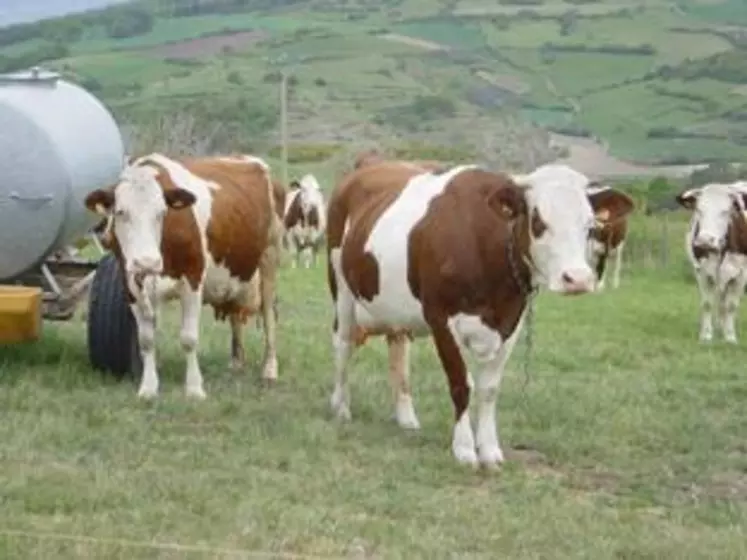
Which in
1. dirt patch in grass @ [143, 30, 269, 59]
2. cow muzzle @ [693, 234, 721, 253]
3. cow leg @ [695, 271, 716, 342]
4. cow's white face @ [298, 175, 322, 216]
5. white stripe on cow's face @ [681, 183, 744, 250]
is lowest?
dirt patch in grass @ [143, 30, 269, 59]

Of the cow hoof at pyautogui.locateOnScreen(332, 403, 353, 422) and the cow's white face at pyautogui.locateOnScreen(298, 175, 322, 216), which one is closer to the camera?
the cow hoof at pyautogui.locateOnScreen(332, 403, 353, 422)

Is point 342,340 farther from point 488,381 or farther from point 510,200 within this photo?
point 510,200

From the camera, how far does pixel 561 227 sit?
33.8 feet

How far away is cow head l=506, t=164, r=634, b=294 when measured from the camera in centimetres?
1018

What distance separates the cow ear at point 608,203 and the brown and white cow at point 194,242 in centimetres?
330

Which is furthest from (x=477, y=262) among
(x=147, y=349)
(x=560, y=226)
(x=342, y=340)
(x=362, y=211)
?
(x=147, y=349)

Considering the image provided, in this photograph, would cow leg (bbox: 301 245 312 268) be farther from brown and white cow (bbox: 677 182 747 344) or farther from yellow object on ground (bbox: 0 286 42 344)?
yellow object on ground (bbox: 0 286 42 344)

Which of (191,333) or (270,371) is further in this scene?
(270,371)

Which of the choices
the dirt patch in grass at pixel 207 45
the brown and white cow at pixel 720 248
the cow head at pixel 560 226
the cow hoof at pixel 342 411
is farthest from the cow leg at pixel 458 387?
the dirt patch in grass at pixel 207 45

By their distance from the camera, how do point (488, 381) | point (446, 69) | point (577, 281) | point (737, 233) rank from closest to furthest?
1. point (577, 281)
2. point (488, 381)
3. point (737, 233)
4. point (446, 69)

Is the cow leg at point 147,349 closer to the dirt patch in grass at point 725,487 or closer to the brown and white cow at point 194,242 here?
the brown and white cow at point 194,242

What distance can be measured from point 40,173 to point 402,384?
3467mm

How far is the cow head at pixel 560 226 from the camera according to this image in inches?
401

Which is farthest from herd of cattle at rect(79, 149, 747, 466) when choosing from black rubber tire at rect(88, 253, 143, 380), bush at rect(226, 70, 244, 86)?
bush at rect(226, 70, 244, 86)
